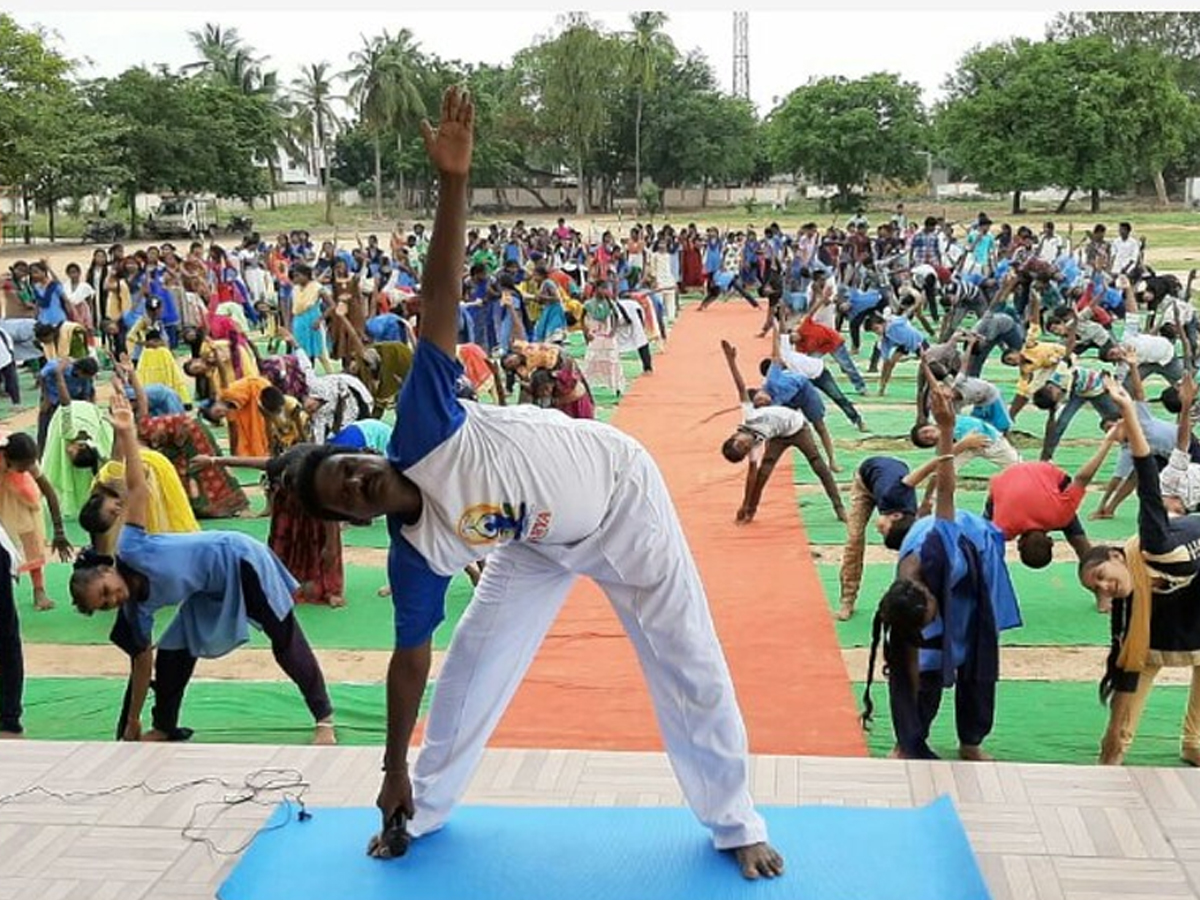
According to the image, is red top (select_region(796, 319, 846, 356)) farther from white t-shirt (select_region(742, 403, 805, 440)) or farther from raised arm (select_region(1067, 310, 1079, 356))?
white t-shirt (select_region(742, 403, 805, 440))

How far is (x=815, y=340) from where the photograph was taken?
1005cm

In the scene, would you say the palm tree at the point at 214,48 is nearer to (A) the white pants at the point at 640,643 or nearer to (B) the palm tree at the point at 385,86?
(B) the palm tree at the point at 385,86

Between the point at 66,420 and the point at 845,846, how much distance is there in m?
5.36

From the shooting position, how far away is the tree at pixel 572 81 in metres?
40.0

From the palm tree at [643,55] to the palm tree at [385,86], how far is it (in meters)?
6.77

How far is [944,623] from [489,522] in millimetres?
1828

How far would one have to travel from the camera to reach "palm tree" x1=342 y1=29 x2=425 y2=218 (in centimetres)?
3934

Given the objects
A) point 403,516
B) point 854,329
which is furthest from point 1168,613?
point 854,329

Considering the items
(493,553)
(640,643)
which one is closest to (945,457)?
(640,643)

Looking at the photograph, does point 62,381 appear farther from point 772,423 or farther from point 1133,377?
point 1133,377

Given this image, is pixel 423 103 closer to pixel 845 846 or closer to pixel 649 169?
pixel 649 169

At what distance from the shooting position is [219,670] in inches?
214

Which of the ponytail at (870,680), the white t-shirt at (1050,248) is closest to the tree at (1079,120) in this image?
the white t-shirt at (1050,248)

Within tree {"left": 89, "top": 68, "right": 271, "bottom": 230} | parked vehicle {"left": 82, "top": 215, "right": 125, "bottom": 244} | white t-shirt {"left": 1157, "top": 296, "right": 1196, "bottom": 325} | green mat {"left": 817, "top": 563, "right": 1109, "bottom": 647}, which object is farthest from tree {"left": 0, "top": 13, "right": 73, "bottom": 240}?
green mat {"left": 817, "top": 563, "right": 1109, "bottom": 647}
